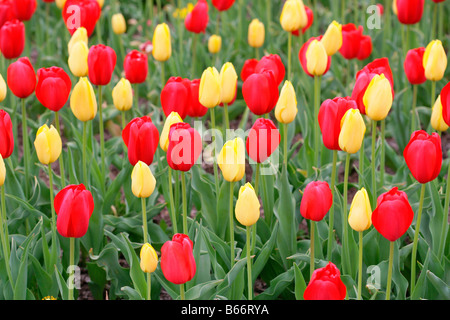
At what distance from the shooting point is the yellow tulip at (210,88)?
2426mm

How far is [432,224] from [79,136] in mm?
1472

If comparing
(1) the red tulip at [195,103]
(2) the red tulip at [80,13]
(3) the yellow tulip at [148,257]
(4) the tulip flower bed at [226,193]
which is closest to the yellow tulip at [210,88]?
(4) the tulip flower bed at [226,193]

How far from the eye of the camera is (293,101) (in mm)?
2471

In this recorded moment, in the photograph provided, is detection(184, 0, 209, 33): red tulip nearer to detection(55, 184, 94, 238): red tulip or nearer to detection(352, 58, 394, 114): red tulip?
detection(352, 58, 394, 114): red tulip

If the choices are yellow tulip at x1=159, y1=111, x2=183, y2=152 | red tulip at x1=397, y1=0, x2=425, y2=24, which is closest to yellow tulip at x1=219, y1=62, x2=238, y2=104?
yellow tulip at x1=159, y1=111, x2=183, y2=152

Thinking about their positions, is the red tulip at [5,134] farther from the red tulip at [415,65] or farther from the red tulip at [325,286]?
the red tulip at [415,65]

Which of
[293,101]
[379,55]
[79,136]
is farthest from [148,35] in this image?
[293,101]

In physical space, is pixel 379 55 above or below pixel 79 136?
above

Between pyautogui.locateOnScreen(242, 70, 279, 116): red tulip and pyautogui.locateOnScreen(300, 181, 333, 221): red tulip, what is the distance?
1.53ft

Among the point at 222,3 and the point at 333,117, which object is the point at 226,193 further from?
the point at 222,3

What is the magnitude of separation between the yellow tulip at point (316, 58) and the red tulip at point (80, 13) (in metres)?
1.07

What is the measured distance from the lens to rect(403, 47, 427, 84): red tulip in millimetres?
2846
